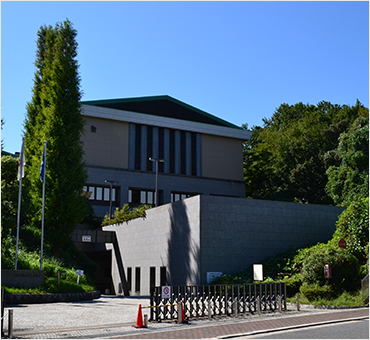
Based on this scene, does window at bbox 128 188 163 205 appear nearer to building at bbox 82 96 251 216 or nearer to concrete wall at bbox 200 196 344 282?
building at bbox 82 96 251 216

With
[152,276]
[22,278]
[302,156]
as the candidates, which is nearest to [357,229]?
[152,276]

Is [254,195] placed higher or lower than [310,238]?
higher

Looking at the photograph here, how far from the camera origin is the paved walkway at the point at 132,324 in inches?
495

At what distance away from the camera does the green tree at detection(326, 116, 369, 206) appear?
3947cm

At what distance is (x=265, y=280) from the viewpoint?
81.4ft

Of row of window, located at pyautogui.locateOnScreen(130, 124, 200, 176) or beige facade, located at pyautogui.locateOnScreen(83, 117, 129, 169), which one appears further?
row of window, located at pyautogui.locateOnScreen(130, 124, 200, 176)

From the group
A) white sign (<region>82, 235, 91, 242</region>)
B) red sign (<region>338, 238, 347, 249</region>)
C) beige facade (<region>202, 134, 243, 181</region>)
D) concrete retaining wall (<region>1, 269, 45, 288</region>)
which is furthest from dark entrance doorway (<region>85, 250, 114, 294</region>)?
red sign (<region>338, 238, 347, 249</region>)

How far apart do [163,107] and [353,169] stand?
86.4ft

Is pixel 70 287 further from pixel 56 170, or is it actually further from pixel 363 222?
pixel 363 222

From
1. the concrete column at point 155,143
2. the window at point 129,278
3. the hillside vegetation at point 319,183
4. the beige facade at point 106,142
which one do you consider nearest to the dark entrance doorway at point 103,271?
the window at point 129,278

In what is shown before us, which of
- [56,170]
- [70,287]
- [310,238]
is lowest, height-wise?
[70,287]

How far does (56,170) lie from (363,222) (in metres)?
20.6

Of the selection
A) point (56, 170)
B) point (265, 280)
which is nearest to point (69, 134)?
point (56, 170)

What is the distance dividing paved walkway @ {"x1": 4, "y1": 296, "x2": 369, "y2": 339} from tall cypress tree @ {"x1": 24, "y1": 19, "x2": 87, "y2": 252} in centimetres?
1202
